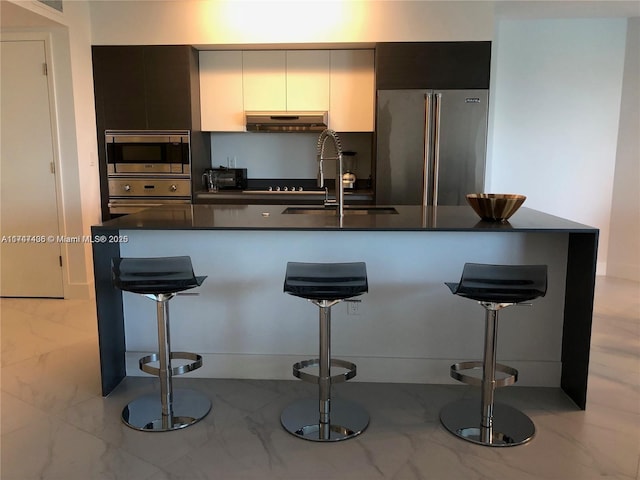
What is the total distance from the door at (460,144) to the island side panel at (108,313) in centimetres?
266

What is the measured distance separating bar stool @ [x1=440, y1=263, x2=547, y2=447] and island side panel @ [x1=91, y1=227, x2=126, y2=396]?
66.1 inches

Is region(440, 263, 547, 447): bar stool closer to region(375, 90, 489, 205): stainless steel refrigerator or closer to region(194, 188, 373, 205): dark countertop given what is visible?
region(375, 90, 489, 205): stainless steel refrigerator

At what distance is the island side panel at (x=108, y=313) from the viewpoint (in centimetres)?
257

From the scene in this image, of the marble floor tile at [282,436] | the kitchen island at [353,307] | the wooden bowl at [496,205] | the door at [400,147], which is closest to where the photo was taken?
the marble floor tile at [282,436]

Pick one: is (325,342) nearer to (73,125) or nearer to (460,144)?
(460,144)

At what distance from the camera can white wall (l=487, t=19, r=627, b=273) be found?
499cm

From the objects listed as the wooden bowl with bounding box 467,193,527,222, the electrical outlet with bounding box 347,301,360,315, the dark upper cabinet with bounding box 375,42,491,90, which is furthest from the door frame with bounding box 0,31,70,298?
the wooden bowl with bounding box 467,193,527,222

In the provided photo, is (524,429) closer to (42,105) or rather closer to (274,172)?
(274,172)

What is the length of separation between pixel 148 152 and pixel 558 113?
3.93m

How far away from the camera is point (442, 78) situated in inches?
168

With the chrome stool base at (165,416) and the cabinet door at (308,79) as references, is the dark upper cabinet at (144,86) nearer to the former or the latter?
the cabinet door at (308,79)

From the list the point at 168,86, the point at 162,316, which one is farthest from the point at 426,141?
the point at 162,316

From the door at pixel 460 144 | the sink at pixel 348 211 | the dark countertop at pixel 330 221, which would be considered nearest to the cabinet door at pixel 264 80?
the door at pixel 460 144

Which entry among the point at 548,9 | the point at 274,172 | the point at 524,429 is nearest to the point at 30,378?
the point at 524,429
